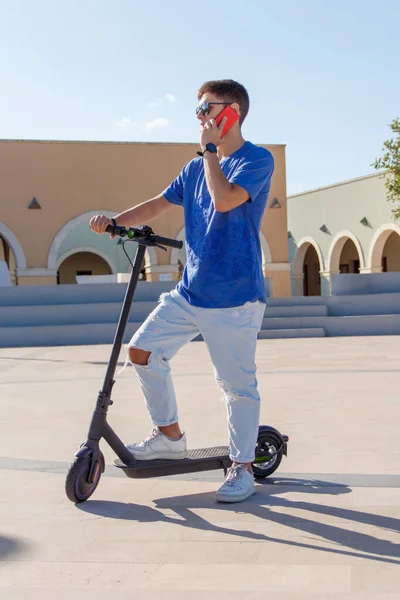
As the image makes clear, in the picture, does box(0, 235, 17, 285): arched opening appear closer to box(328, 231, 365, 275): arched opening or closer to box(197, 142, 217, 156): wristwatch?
box(328, 231, 365, 275): arched opening

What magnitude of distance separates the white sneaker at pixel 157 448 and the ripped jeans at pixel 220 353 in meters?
0.08

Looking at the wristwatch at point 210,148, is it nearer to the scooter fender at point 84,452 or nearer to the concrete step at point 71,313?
the scooter fender at point 84,452

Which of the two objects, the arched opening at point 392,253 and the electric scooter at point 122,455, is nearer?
the electric scooter at point 122,455

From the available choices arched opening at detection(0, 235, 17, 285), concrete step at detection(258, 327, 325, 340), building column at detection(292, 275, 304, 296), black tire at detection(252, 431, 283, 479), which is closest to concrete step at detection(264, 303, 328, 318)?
concrete step at detection(258, 327, 325, 340)

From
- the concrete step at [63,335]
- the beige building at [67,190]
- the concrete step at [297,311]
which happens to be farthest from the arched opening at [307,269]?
the concrete step at [63,335]

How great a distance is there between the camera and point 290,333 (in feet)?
48.0

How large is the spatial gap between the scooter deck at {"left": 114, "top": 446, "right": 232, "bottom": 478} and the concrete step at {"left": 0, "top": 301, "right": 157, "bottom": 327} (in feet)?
37.0

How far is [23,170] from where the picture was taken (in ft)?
88.9

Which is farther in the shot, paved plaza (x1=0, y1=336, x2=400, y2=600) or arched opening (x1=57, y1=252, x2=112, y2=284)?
arched opening (x1=57, y1=252, x2=112, y2=284)

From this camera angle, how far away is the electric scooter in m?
3.64

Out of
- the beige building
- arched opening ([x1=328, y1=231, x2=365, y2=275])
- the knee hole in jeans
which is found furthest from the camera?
arched opening ([x1=328, y1=231, x2=365, y2=275])

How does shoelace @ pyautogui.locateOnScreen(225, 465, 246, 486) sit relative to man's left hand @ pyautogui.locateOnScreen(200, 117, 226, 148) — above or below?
below

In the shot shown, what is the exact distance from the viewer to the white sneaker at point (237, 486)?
11.8 ft

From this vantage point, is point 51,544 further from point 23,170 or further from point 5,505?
point 23,170
